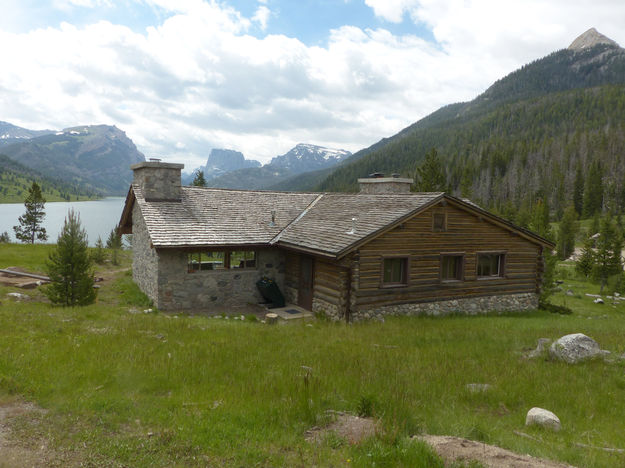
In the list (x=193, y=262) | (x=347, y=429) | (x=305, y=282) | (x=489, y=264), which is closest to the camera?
(x=347, y=429)

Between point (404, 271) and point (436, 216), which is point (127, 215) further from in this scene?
point (436, 216)

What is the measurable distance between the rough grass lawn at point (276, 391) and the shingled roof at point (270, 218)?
16.0 ft

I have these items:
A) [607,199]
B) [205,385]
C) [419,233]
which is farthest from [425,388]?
[607,199]

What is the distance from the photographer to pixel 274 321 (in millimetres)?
15633

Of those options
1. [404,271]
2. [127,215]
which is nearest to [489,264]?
[404,271]

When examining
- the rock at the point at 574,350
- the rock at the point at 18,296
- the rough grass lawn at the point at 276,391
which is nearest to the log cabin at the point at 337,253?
the rough grass lawn at the point at 276,391

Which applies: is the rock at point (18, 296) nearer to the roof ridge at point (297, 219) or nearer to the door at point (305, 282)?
the roof ridge at point (297, 219)

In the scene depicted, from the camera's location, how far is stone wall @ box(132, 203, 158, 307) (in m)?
18.3

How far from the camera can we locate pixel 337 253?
15.5 metres

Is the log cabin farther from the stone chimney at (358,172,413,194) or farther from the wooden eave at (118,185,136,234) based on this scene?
the stone chimney at (358,172,413,194)

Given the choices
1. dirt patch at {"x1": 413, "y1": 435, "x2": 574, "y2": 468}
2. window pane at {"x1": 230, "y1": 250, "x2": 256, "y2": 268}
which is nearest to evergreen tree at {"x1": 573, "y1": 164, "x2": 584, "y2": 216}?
window pane at {"x1": 230, "y1": 250, "x2": 256, "y2": 268}

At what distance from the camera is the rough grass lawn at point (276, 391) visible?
5.57m

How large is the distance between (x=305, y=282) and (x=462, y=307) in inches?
302

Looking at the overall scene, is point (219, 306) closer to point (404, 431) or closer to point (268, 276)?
point (268, 276)
